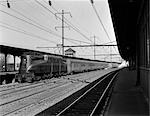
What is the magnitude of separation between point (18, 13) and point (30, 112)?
10.1 m

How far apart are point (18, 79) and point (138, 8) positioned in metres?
14.4

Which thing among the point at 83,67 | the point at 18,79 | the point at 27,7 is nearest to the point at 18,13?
the point at 27,7

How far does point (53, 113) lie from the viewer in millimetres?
10328

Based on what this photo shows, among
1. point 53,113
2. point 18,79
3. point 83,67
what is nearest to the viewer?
point 53,113

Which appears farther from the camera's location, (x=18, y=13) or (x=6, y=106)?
(x=18, y=13)

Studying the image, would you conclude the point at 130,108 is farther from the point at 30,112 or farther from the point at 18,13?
the point at 18,13

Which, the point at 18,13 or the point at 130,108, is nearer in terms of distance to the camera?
the point at 130,108

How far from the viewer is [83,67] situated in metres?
50.1

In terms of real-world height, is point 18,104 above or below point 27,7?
below

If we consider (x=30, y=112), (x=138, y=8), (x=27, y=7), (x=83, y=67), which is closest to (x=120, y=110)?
(x=30, y=112)

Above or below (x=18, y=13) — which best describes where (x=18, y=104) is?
below

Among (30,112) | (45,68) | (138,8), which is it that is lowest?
(30,112)

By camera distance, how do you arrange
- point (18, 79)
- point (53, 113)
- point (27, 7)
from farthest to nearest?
point (18, 79) < point (27, 7) < point (53, 113)

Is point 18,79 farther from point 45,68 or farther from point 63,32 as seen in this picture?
point 63,32
